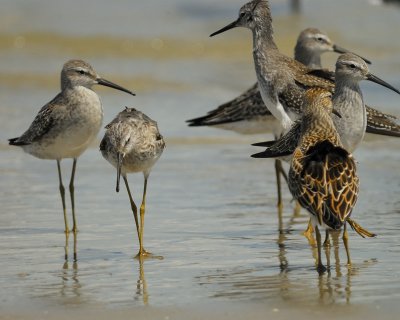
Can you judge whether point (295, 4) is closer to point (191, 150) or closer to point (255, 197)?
point (191, 150)

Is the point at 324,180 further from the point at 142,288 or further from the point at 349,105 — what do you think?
the point at 349,105

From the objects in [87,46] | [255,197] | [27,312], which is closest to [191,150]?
[255,197]

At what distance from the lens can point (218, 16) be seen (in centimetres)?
2777

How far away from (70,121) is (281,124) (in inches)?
92.1

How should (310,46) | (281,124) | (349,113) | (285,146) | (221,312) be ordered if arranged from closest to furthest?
(221,312)
(285,146)
(349,113)
(281,124)
(310,46)

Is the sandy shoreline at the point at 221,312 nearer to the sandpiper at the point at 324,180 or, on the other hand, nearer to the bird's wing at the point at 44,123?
the sandpiper at the point at 324,180

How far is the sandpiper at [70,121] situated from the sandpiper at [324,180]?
112 inches

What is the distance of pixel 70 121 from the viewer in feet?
35.8

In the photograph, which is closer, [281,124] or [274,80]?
[281,124]

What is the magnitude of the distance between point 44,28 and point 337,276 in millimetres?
19711

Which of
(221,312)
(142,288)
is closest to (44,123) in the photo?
(142,288)

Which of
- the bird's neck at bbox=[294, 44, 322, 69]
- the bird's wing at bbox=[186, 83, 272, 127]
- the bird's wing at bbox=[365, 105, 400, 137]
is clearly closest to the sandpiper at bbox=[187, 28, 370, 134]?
the bird's wing at bbox=[186, 83, 272, 127]

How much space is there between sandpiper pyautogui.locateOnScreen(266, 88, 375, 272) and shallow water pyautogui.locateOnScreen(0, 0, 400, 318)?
53cm

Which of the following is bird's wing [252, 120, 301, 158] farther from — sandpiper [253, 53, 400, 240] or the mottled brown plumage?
the mottled brown plumage
